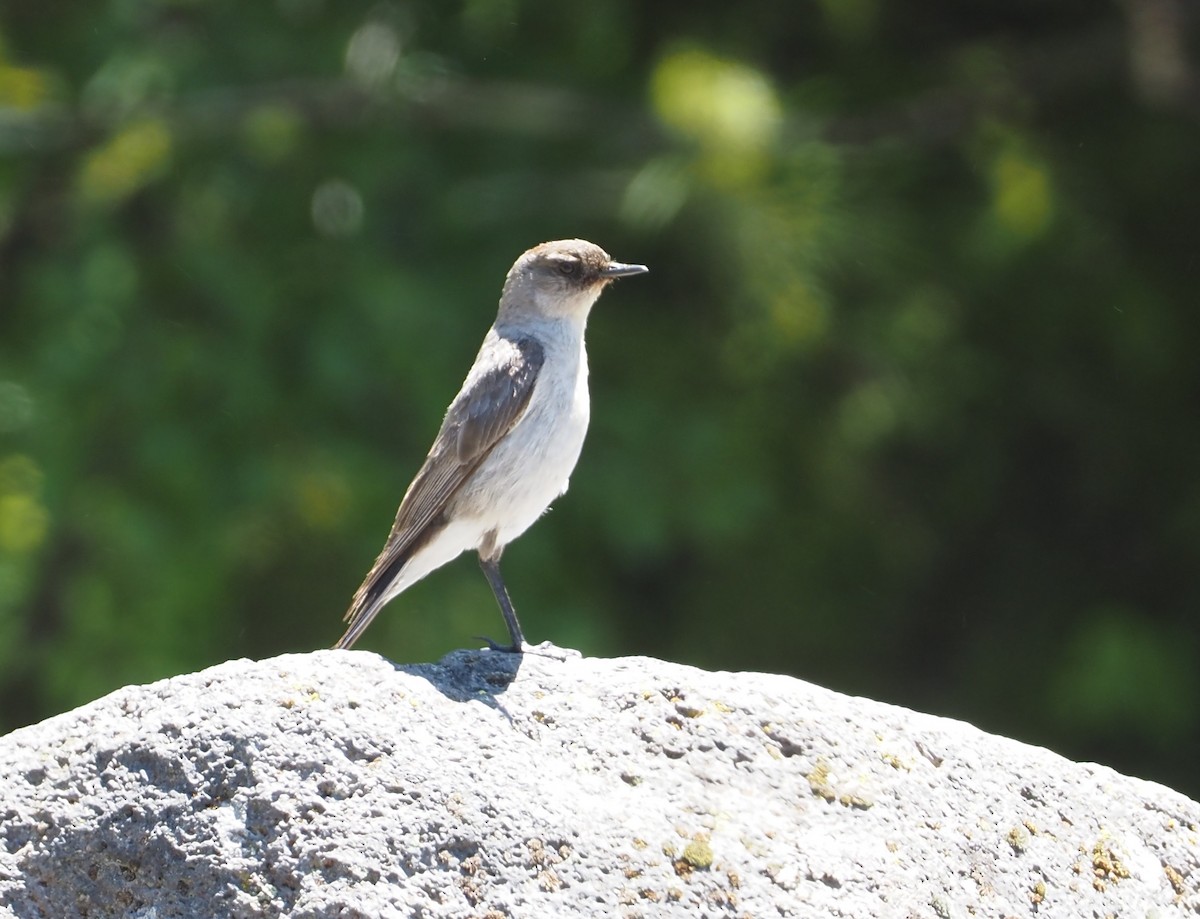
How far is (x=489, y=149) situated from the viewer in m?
7.02

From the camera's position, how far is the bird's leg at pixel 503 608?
3.98m

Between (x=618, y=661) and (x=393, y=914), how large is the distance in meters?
0.95

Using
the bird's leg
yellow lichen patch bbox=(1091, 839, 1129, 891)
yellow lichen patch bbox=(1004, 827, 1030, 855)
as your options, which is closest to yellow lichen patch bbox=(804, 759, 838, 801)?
yellow lichen patch bbox=(1004, 827, 1030, 855)

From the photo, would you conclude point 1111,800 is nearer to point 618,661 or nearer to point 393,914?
point 618,661

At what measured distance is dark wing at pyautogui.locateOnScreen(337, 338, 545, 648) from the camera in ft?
14.9

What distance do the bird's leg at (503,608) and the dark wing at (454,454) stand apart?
203 millimetres

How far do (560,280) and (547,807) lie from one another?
256 centimetres

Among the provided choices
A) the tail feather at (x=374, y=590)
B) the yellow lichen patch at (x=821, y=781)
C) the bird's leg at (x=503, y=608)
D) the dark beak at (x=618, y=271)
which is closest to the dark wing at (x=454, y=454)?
the tail feather at (x=374, y=590)

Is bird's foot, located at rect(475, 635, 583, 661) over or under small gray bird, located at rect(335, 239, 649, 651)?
under

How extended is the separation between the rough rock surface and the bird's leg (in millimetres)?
587

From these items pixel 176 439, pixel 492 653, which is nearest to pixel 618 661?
pixel 492 653

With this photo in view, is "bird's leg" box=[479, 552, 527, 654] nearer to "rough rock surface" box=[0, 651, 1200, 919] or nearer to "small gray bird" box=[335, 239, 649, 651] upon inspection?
"small gray bird" box=[335, 239, 649, 651]

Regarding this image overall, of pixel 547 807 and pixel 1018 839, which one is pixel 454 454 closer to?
pixel 547 807

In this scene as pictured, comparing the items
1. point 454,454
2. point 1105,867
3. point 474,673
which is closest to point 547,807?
point 474,673
